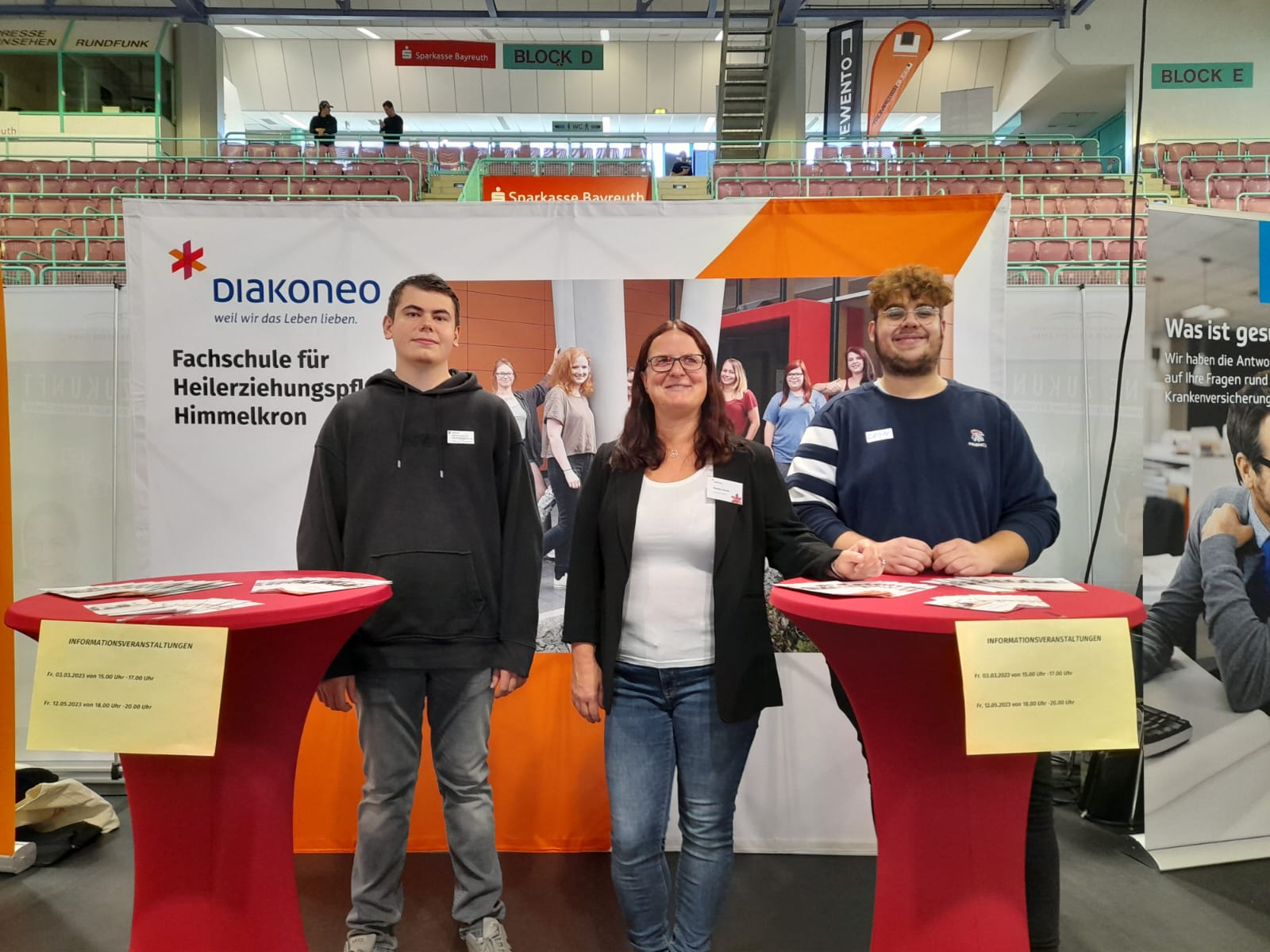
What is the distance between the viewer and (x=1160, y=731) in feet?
8.79

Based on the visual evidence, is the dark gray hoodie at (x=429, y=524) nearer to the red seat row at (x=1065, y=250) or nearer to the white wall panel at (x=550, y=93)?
the red seat row at (x=1065, y=250)

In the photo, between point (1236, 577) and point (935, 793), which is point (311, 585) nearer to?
point (935, 793)

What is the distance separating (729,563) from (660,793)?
460mm

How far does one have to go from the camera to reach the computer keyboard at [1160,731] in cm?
267

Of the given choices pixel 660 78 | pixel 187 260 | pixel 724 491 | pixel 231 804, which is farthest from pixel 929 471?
pixel 660 78

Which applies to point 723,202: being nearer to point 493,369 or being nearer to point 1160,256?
point 493,369

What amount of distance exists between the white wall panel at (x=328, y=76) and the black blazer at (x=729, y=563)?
1524 centimetres

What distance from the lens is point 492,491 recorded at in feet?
6.63

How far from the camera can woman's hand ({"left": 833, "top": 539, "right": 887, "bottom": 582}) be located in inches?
61.7

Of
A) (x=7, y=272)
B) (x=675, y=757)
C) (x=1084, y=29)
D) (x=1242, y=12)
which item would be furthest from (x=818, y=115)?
(x=675, y=757)

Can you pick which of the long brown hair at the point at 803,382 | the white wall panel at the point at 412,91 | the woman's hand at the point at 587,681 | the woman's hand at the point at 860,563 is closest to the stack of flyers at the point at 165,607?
the woman's hand at the point at 587,681

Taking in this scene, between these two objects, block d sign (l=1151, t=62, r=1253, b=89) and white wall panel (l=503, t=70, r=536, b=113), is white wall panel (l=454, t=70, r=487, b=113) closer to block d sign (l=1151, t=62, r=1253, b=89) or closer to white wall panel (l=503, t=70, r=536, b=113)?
white wall panel (l=503, t=70, r=536, b=113)

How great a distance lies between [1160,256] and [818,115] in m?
13.7

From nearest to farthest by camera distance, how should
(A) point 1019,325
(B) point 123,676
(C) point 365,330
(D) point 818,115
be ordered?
(B) point 123,676 < (C) point 365,330 < (A) point 1019,325 < (D) point 818,115
